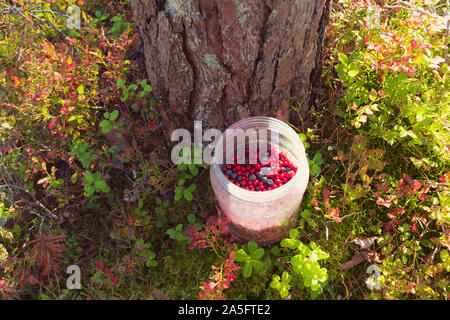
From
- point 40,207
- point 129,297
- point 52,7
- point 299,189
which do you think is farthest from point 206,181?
point 52,7

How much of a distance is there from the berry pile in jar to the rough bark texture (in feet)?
1.02

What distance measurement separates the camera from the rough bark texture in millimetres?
1812

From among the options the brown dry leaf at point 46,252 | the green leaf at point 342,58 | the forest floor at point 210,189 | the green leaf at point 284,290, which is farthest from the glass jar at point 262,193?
the brown dry leaf at point 46,252

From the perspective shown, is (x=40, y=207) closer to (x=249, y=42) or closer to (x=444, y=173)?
(x=249, y=42)

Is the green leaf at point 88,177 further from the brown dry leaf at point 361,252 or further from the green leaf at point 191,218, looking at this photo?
the brown dry leaf at point 361,252

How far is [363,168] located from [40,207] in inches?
94.4

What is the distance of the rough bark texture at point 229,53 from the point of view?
1812mm

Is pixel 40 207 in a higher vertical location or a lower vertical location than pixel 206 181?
lower

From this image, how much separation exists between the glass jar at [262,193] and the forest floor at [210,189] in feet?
0.36

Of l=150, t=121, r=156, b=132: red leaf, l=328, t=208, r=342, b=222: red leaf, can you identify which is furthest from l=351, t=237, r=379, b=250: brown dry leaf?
l=150, t=121, r=156, b=132: red leaf

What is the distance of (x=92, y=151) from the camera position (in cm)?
235

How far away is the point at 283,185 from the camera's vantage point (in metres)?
1.91

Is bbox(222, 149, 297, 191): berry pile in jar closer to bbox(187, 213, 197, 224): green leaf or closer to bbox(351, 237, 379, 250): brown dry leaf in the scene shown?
bbox(187, 213, 197, 224): green leaf

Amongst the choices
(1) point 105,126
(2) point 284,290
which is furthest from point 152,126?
(2) point 284,290
